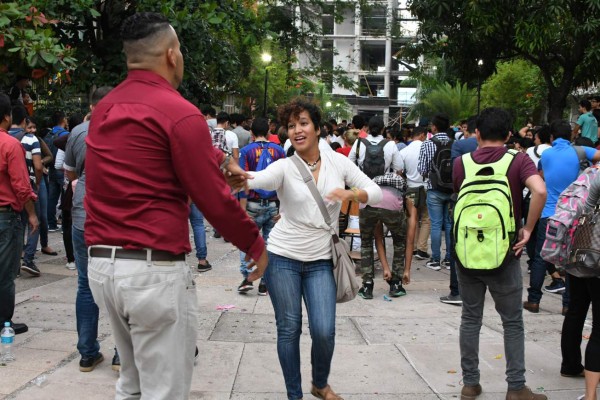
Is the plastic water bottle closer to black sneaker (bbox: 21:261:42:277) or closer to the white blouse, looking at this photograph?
the white blouse

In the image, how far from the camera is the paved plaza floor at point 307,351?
494 centimetres

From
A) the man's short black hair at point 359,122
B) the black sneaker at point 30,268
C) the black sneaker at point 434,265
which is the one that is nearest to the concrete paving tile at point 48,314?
the black sneaker at point 30,268

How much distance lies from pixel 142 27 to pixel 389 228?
557 cm

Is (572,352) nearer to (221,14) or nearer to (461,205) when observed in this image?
(461,205)

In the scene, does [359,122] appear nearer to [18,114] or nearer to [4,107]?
[18,114]

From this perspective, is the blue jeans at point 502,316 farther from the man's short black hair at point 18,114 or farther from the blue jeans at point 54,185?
the blue jeans at point 54,185

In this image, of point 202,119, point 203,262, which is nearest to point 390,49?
point 203,262

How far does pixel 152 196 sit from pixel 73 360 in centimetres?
318

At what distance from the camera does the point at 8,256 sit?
583cm

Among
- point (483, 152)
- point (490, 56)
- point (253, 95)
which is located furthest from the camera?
point (253, 95)

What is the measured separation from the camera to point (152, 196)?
2766 mm

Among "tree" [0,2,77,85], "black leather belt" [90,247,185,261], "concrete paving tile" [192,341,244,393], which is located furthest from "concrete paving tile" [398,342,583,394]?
"tree" [0,2,77,85]

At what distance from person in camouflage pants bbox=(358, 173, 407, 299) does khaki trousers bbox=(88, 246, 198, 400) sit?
5.19 meters

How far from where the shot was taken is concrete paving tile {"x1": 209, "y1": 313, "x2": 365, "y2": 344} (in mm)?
6199
